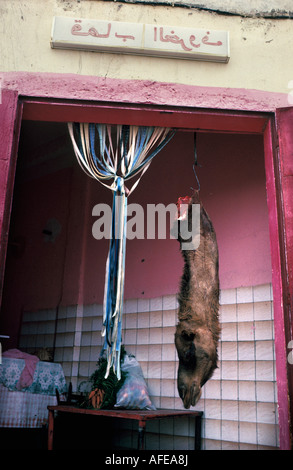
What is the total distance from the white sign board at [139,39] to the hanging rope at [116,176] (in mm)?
589

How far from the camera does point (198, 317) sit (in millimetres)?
3635

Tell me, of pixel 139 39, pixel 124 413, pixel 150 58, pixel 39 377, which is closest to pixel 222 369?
pixel 124 413

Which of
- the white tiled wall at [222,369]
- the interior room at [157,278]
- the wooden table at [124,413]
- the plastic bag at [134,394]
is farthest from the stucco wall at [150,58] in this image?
the plastic bag at [134,394]

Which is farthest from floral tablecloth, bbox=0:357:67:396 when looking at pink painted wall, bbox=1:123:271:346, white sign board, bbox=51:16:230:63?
white sign board, bbox=51:16:230:63

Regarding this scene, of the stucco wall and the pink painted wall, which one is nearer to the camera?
the stucco wall

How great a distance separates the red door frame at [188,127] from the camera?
126 inches

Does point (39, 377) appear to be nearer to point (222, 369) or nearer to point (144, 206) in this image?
point (222, 369)

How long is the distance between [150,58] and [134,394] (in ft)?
10.1

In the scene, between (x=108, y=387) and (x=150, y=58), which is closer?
(x=150, y=58)

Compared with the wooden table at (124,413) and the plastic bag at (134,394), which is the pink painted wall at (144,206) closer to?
the plastic bag at (134,394)

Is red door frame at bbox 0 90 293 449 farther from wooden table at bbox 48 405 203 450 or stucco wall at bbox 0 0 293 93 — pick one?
wooden table at bbox 48 405 203 450

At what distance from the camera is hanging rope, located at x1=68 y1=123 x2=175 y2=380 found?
11.1 feet

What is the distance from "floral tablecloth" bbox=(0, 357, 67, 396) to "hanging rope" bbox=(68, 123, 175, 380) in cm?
187
